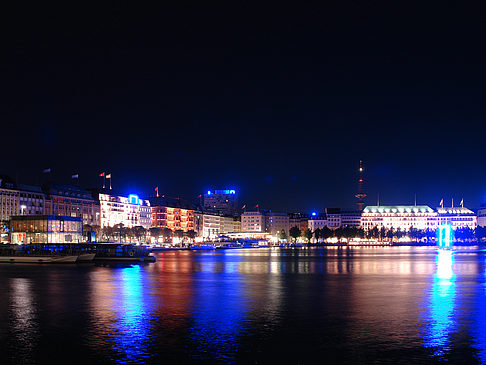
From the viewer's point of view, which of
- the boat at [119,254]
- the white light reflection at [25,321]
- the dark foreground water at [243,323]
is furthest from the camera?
the boat at [119,254]

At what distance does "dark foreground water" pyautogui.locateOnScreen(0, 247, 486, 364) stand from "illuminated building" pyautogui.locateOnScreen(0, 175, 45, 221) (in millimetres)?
130877

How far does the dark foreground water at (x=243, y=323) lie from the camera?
22.7 m

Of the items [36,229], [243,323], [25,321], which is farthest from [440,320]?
[36,229]

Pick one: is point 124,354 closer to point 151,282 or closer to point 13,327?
point 13,327

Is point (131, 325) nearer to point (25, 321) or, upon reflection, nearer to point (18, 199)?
point (25, 321)

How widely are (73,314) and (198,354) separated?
12.5m

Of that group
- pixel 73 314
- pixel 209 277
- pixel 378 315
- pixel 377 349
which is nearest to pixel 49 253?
pixel 209 277

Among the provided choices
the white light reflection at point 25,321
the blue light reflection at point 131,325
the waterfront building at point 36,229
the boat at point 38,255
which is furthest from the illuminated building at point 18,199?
the blue light reflection at point 131,325

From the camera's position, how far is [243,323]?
29.7 metres

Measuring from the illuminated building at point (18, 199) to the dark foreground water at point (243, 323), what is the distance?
130877 millimetres

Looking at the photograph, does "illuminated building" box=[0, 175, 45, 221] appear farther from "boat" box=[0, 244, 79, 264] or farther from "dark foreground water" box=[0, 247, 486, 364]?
"dark foreground water" box=[0, 247, 486, 364]

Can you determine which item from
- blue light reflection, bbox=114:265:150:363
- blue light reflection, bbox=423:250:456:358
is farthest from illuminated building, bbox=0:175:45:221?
blue light reflection, bbox=423:250:456:358

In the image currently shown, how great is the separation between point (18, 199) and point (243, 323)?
529 ft

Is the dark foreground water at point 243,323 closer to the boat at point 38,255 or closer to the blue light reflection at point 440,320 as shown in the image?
the blue light reflection at point 440,320
